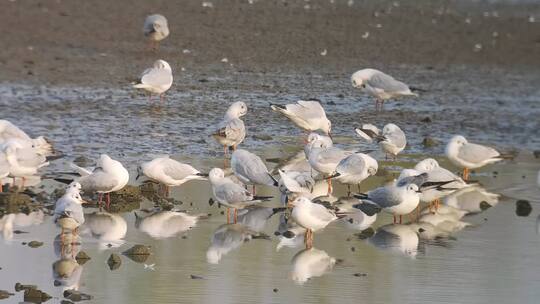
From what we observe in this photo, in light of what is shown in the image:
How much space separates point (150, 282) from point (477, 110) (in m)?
10.7

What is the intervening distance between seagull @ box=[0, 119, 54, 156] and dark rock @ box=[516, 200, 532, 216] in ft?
16.3

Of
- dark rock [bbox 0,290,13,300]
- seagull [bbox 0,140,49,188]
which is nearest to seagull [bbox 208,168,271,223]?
seagull [bbox 0,140,49,188]

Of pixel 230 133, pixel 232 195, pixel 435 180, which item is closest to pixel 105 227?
pixel 232 195

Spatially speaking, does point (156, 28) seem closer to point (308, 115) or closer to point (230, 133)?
point (308, 115)

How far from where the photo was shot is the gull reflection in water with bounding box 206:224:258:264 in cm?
1075

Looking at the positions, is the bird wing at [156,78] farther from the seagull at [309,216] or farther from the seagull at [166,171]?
the seagull at [309,216]

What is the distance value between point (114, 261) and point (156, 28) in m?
12.6

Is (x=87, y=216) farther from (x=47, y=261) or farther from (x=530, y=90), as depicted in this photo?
(x=530, y=90)

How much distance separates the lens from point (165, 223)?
11.9 meters

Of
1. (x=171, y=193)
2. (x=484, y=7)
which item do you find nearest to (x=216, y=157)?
(x=171, y=193)

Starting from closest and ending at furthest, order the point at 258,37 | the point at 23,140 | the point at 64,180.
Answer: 1. the point at 64,180
2. the point at 23,140
3. the point at 258,37

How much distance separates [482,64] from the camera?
23.4 meters

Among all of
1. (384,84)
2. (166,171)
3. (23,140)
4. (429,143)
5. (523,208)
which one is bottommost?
(429,143)

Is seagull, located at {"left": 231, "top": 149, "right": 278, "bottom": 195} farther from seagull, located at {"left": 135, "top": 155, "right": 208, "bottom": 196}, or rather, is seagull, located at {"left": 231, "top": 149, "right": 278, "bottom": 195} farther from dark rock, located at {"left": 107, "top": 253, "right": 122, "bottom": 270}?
dark rock, located at {"left": 107, "top": 253, "right": 122, "bottom": 270}
